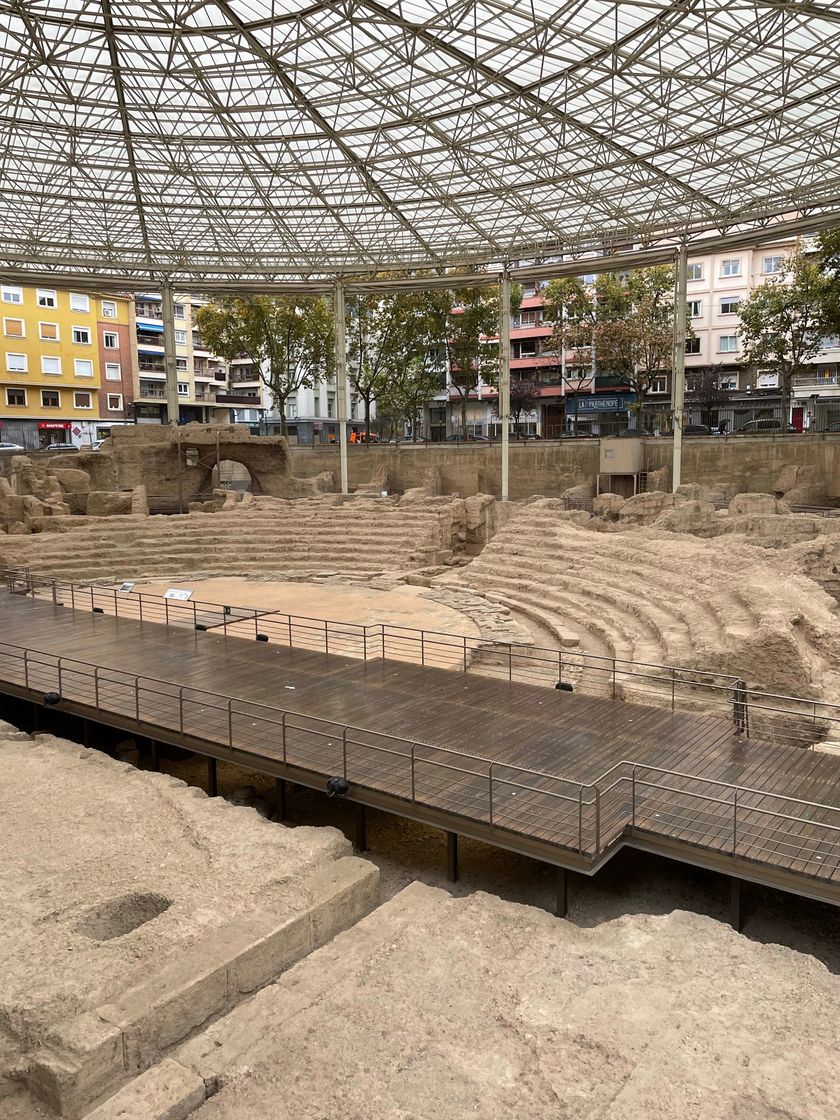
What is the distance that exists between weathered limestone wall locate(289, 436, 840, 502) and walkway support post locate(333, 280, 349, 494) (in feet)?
8.66

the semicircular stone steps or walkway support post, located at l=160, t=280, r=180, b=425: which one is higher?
walkway support post, located at l=160, t=280, r=180, b=425

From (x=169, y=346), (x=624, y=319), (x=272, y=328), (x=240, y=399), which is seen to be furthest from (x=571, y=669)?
(x=240, y=399)

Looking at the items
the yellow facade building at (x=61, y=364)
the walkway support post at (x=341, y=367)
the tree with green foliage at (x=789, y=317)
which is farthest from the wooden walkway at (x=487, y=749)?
the yellow facade building at (x=61, y=364)

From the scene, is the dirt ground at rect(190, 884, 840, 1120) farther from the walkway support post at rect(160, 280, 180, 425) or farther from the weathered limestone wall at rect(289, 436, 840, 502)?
the walkway support post at rect(160, 280, 180, 425)

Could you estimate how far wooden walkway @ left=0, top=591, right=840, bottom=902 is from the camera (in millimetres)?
8594

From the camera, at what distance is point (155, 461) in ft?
136

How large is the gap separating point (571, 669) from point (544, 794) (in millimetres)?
7703

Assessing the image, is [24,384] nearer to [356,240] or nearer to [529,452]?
[356,240]

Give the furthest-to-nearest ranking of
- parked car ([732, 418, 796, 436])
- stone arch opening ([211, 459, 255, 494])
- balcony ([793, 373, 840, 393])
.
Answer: balcony ([793, 373, 840, 393])
stone arch opening ([211, 459, 255, 494])
parked car ([732, 418, 796, 436])

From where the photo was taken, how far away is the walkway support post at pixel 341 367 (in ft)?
137

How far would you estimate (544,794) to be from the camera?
9.38 m

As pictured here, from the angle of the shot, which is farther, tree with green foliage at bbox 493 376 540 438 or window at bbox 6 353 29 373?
tree with green foliage at bbox 493 376 540 438

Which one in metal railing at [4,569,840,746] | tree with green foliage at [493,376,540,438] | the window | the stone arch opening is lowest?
metal railing at [4,569,840,746]

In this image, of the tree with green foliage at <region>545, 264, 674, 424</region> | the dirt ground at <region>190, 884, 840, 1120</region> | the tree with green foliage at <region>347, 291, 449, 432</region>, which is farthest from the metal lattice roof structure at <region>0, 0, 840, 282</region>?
the dirt ground at <region>190, 884, 840, 1120</region>
